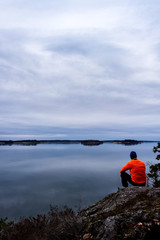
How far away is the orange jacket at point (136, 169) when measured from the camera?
27.0 feet

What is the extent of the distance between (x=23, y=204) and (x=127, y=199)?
22054mm

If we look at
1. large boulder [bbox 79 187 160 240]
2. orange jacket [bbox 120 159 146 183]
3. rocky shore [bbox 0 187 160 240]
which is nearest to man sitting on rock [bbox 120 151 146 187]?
orange jacket [bbox 120 159 146 183]

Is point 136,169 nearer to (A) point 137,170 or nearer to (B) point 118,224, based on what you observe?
(A) point 137,170

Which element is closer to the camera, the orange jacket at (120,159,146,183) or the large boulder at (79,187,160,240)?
the large boulder at (79,187,160,240)

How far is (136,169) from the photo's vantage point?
831 centimetres

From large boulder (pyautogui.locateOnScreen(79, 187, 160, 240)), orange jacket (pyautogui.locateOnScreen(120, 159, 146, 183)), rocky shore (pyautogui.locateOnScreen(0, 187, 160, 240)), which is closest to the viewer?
large boulder (pyautogui.locateOnScreen(79, 187, 160, 240))

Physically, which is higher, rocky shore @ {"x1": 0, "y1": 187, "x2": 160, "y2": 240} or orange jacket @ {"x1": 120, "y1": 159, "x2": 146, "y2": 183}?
orange jacket @ {"x1": 120, "y1": 159, "x2": 146, "y2": 183}

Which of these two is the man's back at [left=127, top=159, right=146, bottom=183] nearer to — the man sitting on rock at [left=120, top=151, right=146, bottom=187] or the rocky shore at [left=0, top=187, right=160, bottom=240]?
the man sitting on rock at [left=120, top=151, right=146, bottom=187]

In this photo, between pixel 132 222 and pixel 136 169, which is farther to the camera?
pixel 136 169

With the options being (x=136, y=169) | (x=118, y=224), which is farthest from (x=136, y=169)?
(x=118, y=224)

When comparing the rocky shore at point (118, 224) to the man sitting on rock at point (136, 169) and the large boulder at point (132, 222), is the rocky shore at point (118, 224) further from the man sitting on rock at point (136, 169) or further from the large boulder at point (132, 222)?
the man sitting on rock at point (136, 169)

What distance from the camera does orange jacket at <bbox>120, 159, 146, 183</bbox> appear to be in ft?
27.0

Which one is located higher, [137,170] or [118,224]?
[137,170]

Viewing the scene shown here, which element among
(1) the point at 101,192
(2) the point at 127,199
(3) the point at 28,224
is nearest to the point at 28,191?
(1) the point at 101,192
